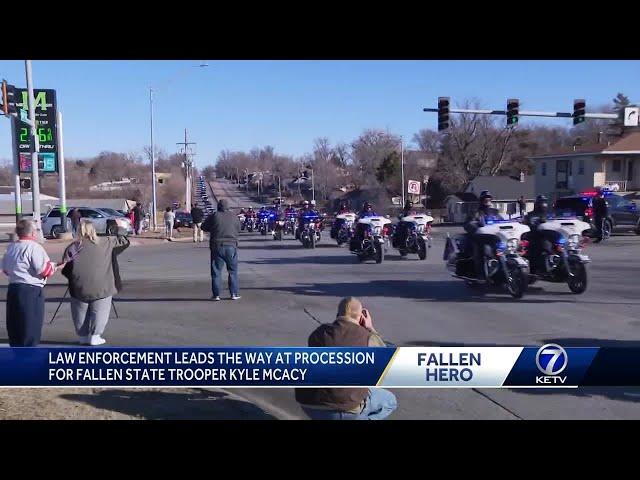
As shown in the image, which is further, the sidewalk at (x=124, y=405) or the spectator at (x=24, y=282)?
the spectator at (x=24, y=282)

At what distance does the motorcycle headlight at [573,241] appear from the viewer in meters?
11.9

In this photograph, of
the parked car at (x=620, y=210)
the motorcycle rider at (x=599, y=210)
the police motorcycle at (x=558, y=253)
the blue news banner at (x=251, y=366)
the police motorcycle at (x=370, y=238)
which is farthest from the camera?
the parked car at (x=620, y=210)

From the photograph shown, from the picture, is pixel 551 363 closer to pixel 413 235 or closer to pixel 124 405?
pixel 124 405

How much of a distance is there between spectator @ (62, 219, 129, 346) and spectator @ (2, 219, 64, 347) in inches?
31.7

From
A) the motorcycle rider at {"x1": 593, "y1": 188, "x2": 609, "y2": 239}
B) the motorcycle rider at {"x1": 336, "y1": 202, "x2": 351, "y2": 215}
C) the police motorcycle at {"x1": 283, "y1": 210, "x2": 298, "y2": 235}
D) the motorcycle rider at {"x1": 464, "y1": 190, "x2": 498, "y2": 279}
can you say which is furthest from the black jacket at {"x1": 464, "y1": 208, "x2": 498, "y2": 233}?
the police motorcycle at {"x1": 283, "y1": 210, "x2": 298, "y2": 235}

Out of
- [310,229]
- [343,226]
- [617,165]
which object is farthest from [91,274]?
[617,165]

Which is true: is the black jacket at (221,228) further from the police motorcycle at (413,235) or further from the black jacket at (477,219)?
the police motorcycle at (413,235)

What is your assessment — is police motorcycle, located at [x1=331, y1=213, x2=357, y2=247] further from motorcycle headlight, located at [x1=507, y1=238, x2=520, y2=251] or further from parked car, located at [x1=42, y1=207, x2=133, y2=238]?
motorcycle headlight, located at [x1=507, y1=238, x2=520, y2=251]

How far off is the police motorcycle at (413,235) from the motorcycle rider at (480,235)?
569 cm

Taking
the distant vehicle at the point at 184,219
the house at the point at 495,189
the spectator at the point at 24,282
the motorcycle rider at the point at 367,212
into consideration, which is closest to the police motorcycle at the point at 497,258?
the motorcycle rider at the point at 367,212

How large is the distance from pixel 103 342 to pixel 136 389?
2288mm

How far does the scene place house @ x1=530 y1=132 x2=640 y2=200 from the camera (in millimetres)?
38875
